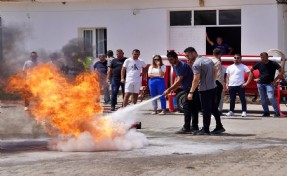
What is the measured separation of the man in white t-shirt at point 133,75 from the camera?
1739cm

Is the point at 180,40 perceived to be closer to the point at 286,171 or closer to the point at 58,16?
the point at 58,16

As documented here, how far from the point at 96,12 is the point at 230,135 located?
12.4 metres

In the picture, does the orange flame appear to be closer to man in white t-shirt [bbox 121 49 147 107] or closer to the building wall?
man in white t-shirt [bbox 121 49 147 107]

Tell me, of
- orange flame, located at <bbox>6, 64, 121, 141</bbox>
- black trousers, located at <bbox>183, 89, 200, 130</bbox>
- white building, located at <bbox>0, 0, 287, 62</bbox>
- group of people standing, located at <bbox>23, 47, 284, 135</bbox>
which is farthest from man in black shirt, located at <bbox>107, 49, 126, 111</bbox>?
orange flame, located at <bbox>6, 64, 121, 141</bbox>

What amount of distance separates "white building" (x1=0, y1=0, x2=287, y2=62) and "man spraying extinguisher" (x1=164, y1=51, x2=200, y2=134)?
8175 mm

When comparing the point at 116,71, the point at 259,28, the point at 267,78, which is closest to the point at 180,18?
the point at 259,28

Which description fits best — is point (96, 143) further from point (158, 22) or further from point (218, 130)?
point (158, 22)

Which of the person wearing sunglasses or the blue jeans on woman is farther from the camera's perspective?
the blue jeans on woman

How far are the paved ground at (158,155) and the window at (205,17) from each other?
351 inches

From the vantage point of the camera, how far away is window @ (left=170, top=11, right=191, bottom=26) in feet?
76.3

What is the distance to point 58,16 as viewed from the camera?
82.3ft

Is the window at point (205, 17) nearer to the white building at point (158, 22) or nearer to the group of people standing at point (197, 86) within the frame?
the white building at point (158, 22)

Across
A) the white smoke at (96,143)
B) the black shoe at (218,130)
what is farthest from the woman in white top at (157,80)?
the white smoke at (96,143)

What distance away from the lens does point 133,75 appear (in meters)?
17.5
